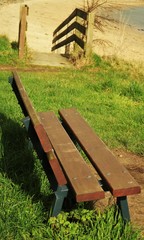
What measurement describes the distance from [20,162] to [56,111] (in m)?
2.25

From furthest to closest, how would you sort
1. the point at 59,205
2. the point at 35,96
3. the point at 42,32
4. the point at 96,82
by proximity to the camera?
the point at 42,32
the point at 96,82
the point at 35,96
the point at 59,205

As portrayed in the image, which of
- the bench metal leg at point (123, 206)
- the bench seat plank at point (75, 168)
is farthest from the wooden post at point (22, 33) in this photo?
the bench metal leg at point (123, 206)

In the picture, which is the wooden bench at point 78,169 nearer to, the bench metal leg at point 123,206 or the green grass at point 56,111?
the bench metal leg at point 123,206

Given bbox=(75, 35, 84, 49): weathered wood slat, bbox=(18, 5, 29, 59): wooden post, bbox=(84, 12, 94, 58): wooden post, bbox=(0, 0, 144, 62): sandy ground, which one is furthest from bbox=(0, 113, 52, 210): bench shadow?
bbox=(0, 0, 144, 62): sandy ground

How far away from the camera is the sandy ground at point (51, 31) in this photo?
18.4m

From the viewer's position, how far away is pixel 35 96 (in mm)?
7062

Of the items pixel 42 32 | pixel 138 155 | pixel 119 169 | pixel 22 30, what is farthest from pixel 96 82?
pixel 42 32

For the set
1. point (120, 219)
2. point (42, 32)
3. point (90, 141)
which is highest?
point (90, 141)

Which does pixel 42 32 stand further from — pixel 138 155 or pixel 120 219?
pixel 120 219

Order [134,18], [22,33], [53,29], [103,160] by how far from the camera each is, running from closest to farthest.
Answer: [103,160] < [22,33] < [53,29] < [134,18]

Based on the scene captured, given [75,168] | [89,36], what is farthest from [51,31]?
[75,168]

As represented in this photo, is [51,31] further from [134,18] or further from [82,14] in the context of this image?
[82,14]

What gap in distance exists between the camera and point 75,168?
10.6 feet

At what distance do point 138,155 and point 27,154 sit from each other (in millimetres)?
1513
